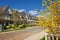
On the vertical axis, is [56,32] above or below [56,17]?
below

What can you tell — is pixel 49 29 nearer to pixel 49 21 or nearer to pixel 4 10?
pixel 49 21

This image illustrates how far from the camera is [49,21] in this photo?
11.5 metres

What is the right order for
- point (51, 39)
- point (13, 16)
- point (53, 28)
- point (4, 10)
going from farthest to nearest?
point (13, 16)
point (4, 10)
point (53, 28)
point (51, 39)

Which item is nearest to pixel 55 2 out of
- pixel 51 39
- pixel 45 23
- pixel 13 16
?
pixel 45 23

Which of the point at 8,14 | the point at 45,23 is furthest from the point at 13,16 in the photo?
the point at 45,23

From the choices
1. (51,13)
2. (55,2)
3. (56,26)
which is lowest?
(56,26)

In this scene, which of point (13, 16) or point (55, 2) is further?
point (13, 16)

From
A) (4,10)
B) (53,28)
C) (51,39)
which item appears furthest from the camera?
(4,10)

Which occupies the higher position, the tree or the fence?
the tree

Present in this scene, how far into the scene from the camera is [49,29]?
11578 millimetres

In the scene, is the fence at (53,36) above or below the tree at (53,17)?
below

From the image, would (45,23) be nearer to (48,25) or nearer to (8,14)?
(48,25)

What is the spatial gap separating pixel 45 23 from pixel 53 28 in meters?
0.67

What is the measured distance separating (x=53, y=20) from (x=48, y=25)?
0.71 m
